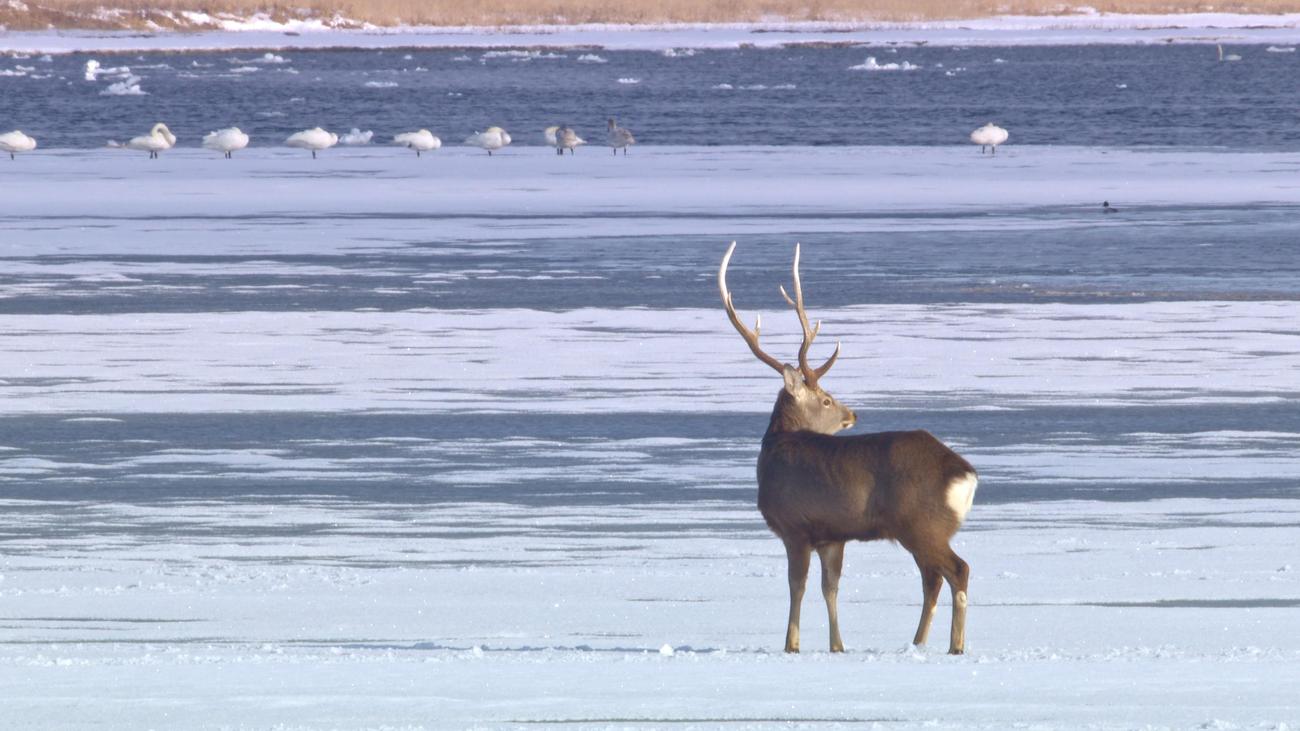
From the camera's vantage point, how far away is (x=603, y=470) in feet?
34.6

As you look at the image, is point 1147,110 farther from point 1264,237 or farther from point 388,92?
point 1264,237

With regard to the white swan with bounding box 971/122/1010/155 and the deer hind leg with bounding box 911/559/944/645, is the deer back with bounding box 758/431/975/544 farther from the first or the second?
the white swan with bounding box 971/122/1010/155

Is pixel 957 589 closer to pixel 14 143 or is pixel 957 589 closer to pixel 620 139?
pixel 620 139

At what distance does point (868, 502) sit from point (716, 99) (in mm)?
58765

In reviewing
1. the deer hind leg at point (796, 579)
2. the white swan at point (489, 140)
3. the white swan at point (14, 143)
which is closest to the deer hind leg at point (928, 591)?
the deer hind leg at point (796, 579)

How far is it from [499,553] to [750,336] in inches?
52.2

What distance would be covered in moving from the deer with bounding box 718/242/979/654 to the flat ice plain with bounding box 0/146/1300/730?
210 mm

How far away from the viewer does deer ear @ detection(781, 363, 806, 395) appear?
7148 mm

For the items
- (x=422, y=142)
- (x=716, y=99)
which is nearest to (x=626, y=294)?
(x=422, y=142)

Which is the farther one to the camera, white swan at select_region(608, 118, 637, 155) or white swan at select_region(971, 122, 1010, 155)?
white swan at select_region(608, 118, 637, 155)

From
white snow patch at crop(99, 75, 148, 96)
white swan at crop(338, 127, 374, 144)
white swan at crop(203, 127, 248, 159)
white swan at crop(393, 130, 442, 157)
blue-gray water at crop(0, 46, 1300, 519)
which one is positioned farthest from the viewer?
white snow patch at crop(99, 75, 148, 96)

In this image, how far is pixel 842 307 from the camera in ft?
54.6

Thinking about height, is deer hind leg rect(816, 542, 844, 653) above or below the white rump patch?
below

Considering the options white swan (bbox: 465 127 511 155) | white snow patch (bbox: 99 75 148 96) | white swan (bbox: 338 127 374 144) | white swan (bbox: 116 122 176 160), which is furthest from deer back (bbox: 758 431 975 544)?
white snow patch (bbox: 99 75 148 96)
